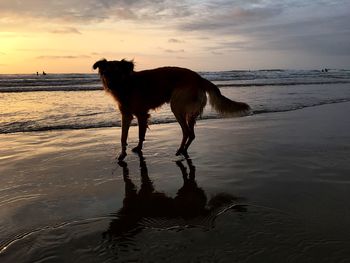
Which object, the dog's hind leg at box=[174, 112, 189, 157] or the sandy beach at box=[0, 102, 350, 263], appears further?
the dog's hind leg at box=[174, 112, 189, 157]

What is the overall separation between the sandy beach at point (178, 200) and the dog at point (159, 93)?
490mm

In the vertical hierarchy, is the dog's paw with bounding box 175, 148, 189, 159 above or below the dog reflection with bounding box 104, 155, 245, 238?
above

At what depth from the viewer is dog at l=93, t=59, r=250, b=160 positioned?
6.22 meters

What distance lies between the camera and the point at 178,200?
3934 mm

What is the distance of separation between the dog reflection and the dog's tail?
2.19m

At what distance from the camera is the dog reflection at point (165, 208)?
3.27 metres

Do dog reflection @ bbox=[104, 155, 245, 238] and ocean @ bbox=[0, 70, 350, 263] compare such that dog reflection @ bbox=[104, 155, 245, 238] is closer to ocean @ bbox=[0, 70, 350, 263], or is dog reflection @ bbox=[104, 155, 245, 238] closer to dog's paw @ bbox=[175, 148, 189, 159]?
ocean @ bbox=[0, 70, 350, 263]

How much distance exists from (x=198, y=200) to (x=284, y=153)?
2308mm

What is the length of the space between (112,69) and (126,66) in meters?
0.24

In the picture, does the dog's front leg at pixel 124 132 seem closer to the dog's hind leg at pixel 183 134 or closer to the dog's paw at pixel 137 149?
the dog's paw at pixel 137 149

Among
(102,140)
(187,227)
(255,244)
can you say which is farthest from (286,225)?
(102,140)

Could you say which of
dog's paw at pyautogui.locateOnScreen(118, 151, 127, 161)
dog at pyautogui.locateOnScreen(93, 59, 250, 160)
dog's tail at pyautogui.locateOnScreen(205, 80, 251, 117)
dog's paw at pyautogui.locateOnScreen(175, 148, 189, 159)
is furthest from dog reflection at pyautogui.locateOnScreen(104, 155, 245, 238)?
dog's tail at pyautogui.locateOnScreen(205, 80, 251, 117)

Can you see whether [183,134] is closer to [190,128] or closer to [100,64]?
[190,128]

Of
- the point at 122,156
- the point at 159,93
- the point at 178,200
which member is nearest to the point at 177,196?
the point at 178,200
